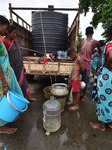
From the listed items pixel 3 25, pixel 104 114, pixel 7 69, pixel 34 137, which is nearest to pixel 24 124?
pixel 34 137

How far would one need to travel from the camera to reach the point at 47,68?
3.96 metres

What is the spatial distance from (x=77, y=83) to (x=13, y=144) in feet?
5.21

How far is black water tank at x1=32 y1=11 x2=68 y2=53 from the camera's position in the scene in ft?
17.9

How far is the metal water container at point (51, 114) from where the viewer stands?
250 cm

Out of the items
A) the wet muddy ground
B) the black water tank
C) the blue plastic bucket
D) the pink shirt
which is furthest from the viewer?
the black water tank

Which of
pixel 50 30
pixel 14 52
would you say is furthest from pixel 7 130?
pixel 50 30

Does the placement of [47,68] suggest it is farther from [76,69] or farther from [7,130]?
[7,130]

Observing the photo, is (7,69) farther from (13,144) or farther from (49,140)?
(49,140)

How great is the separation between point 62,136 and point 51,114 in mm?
389

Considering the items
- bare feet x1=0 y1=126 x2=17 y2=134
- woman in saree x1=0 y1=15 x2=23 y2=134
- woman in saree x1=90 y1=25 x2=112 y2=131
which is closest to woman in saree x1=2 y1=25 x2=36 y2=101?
woman in saree x1=0 y1=15 x2=23 y2=134

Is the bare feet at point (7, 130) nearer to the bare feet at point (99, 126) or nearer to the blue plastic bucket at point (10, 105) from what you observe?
the blue plastic bucket at point (10, 105)

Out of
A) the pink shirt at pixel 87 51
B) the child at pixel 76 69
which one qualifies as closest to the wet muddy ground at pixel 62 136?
the child at pixel 76 69

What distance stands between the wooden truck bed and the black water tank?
1.73m

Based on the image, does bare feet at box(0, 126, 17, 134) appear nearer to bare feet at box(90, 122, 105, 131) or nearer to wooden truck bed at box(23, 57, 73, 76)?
bare feet at box(90, 122, 105, 131)
